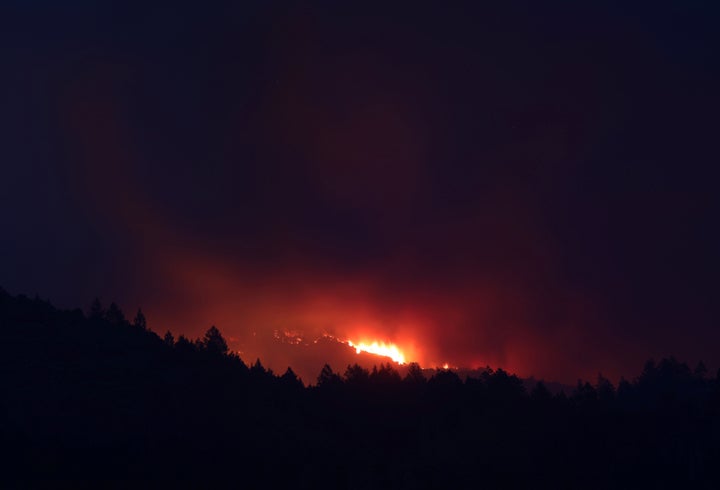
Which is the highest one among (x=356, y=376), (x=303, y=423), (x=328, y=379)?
(x=356, y=376)

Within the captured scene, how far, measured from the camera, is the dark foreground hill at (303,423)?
78562mm

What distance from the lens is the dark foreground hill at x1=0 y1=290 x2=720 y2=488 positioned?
78.6 meters

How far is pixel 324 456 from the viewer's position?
8331cm

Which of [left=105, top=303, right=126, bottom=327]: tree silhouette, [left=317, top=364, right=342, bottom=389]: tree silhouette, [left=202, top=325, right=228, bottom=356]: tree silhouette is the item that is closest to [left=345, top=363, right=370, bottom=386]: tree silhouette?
[left=317, top=364, right=342, bottom=389]: tree silhouette

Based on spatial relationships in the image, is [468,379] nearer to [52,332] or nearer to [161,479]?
[161,479]

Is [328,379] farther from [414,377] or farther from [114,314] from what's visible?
[114,314]

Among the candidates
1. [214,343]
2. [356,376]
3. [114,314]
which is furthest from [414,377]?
[114,314]

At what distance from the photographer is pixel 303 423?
91.6 m

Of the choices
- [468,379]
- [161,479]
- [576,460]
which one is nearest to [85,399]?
[161,479]

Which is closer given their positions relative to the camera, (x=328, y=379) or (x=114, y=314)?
(x=328, y=379)

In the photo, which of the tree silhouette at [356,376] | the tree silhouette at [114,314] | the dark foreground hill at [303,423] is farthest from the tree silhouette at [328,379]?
the tree silhouette at [114,314]

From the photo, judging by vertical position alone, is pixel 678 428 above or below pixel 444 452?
above

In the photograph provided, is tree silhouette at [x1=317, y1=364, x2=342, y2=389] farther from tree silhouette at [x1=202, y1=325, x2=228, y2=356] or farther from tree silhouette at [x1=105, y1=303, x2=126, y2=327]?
tree silhouette at [x1=105, y1=303, x2=126, y2=327]

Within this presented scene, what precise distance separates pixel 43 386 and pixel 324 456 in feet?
101
